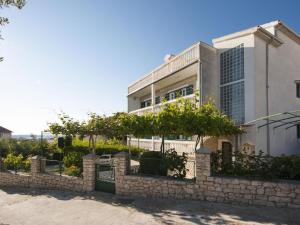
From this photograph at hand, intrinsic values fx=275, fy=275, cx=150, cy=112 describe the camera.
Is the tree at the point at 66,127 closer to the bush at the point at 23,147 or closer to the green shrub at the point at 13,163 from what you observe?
the green shrub at the point at 13,163

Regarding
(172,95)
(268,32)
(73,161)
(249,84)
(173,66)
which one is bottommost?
(73,161)

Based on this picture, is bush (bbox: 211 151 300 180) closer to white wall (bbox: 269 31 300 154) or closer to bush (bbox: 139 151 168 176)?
A: bush (bbox: 139 151 168 176)

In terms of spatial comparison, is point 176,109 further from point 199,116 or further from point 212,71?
point 212,71

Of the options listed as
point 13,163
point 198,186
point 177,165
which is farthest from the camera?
point 13,163

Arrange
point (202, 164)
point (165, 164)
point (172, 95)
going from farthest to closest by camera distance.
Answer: point (172, 95) < point (165, 164) < point (202, 164)

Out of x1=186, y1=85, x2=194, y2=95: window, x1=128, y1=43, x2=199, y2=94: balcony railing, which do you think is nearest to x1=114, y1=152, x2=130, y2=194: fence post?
x1=128, y1=43, x2=199, y2=94: balcony railing

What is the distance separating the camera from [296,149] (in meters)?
18.1

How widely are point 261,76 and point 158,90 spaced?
11.9 metres

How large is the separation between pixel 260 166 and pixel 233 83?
7.72 metres

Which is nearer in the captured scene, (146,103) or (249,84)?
(249,84)

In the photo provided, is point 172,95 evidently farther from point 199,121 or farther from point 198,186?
point 198,186

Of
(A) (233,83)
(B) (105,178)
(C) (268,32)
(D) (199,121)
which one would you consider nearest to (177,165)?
(D) (199,121)

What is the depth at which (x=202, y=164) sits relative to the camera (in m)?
10.2

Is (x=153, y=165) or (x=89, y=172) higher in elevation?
(x=153, y=165)
